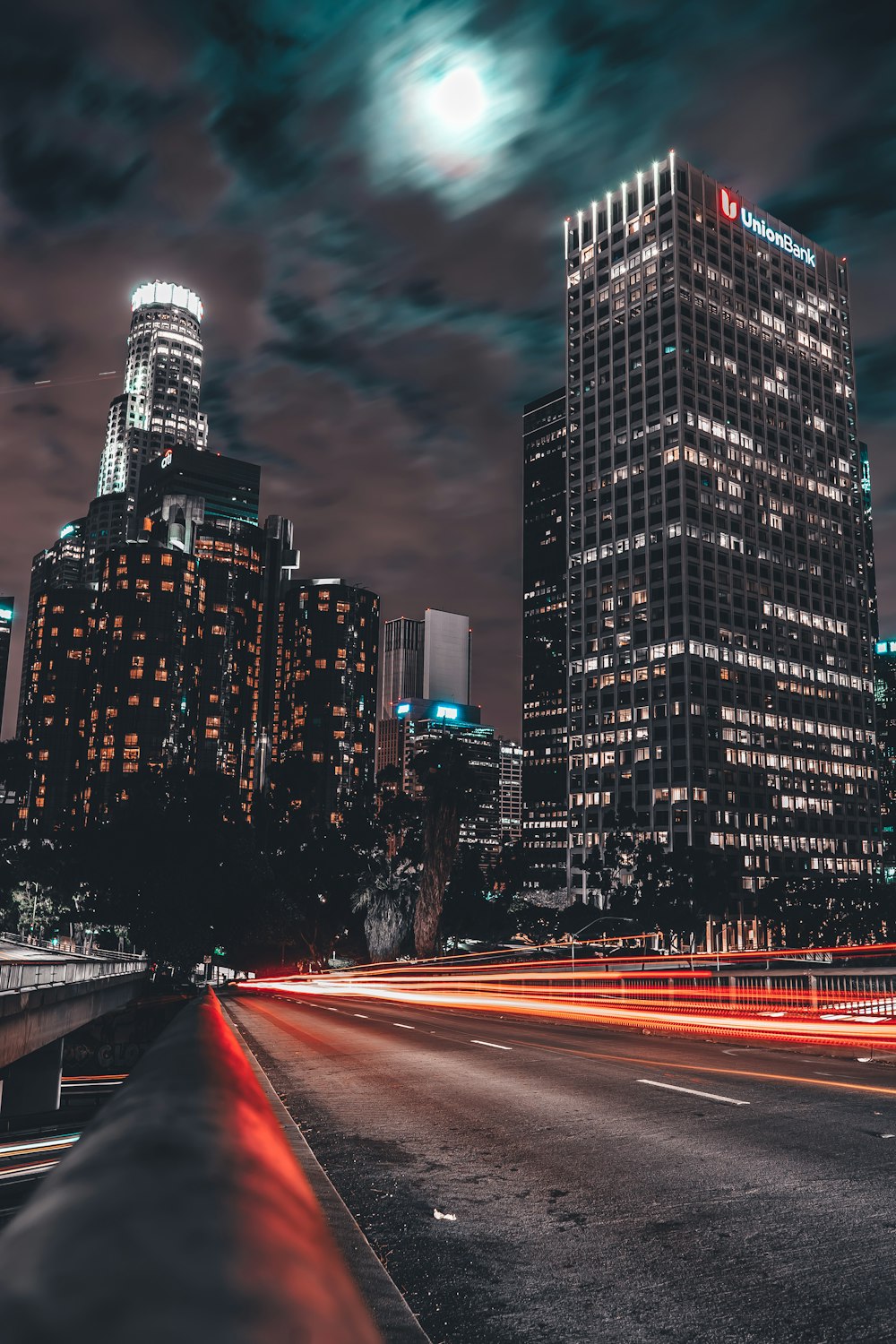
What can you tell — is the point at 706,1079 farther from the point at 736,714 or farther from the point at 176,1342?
the point at 736,714

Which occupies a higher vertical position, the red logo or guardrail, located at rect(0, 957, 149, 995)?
the red logo

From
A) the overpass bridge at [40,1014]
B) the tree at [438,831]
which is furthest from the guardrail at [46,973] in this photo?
the tree at [438,831]

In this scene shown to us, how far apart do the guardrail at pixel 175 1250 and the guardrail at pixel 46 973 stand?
2715 cm

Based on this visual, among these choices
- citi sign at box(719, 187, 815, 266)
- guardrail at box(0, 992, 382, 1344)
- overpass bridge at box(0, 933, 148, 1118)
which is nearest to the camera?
guardrail at box(0, 992, 382, 1344)

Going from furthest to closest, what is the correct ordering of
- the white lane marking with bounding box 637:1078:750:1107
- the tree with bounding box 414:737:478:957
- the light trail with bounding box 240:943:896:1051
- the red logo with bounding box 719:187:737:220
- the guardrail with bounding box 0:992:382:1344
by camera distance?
the red logo with bounding box 719:187:737:220 → the tree with bounding box 414:737:478:957 → the light trail with bounding box 240:943:896:1051 → the white lane marking with bounding box 637:1078:750:1107 → the guardrail with bounding box 0:992:382:1344

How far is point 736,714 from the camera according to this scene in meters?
173

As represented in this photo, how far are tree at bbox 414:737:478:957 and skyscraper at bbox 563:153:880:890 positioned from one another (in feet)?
276

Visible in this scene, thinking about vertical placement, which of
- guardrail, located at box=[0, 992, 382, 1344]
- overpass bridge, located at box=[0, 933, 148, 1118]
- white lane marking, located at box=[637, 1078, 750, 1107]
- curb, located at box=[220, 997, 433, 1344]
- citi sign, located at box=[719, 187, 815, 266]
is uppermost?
citi sign, located at box=[719, 187, 815, 266]

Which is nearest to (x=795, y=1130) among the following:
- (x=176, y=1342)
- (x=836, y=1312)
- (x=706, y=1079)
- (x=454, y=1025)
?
(x=706, y=1079)

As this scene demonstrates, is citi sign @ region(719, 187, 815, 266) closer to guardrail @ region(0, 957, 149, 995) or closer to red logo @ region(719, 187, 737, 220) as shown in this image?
red logo @ region(719, 187, 737, 220)

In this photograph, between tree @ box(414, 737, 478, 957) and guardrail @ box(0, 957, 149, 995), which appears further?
tree @ box(414, 737, 478, 957)

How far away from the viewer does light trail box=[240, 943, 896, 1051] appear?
71.3 ft

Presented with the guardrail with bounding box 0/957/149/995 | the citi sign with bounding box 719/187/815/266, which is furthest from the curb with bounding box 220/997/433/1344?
the citi sign with bounding box 719/187/815/266

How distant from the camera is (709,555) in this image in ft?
573
